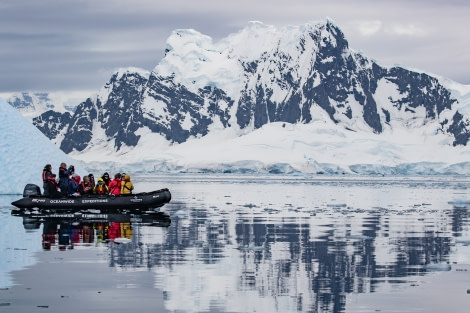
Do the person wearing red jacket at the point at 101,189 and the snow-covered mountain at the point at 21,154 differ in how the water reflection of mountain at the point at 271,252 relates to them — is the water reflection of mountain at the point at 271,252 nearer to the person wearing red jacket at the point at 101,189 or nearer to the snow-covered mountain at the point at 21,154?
the person wearing red jacket at the point at 101,189

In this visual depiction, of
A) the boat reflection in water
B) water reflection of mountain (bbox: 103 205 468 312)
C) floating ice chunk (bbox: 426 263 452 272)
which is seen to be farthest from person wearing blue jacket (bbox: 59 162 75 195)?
floating ice chunk (bbox: 426 263 452 272)

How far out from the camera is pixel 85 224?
103 feet

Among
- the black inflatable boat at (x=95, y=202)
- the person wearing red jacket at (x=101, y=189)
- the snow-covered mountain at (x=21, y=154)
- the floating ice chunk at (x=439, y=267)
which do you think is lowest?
the floating ice chunk at (x=439, y=267)

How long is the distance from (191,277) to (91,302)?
126 inches

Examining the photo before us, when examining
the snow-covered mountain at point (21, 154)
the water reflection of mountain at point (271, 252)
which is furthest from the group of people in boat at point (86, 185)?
the snow-covered mountain at point (21, 154)

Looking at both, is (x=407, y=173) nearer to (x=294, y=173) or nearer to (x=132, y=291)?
(x=294, y=173)

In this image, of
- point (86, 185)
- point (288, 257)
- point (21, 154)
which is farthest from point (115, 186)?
point (288, 257)

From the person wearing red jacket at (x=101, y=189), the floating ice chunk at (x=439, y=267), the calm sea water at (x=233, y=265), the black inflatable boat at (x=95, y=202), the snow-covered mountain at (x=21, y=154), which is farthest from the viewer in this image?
the snow-covered mountain at (x=21, y=154)

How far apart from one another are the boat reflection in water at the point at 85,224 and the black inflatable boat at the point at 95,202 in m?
0.28

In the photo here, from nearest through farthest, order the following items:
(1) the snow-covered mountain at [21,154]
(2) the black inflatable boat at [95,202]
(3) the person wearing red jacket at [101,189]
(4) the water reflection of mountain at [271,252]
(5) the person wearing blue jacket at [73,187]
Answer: (4) the water reflection of mountain at [271,252] < (2) the black inflatable boat at [95,202] < (5) the person wearing blue jacket at [73,187] < (3) the person wearing red jacket at [101,189] < (1) the snow-covered mountain at [21,154]

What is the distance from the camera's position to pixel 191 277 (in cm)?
1770

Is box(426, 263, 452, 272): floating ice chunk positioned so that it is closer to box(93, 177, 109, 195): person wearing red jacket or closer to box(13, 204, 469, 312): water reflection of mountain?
box(13, 204, 469, 312): water reflection of mountain

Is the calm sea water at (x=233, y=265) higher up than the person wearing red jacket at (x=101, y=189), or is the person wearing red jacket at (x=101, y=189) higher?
the person wearing red jacket at (x=101, y=189)

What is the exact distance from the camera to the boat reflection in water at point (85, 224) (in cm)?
2530
